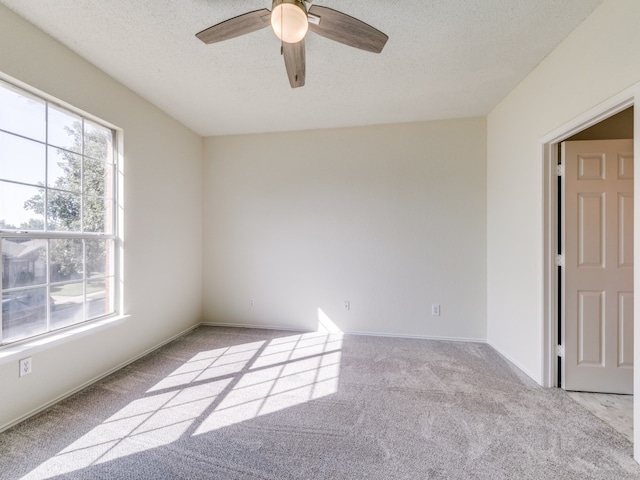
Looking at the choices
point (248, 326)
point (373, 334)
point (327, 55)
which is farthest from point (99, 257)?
point (373, 334)

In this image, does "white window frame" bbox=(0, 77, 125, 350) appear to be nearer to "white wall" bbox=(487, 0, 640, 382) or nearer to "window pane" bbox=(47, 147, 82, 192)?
"window pane" bbox=(47, 147, 82, 192)

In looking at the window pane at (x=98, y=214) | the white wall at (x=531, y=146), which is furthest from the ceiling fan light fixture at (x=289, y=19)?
the window pane at (x=98, y=214)

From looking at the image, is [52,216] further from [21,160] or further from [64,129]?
[64,129]

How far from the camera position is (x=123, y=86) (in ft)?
8.25

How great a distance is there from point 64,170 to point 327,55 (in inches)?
88.6

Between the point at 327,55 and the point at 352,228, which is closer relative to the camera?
the point at 327,55

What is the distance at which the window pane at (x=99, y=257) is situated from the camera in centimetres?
232

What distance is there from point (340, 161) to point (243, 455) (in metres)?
3.04

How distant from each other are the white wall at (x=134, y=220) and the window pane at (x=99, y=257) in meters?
0.14

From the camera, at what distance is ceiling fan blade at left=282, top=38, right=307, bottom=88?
153cm

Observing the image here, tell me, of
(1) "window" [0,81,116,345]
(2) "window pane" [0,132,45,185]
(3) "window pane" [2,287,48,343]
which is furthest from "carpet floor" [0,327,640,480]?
(2) "window pane" [0,132,45,185]

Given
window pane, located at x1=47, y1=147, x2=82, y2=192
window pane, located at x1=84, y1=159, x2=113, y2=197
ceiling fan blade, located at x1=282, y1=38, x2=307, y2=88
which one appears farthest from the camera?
window pane, located at x1=84, y1=159, x2=113, y2=197

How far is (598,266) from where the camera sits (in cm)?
212

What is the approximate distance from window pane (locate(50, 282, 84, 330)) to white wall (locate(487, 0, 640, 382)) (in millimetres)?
3850
